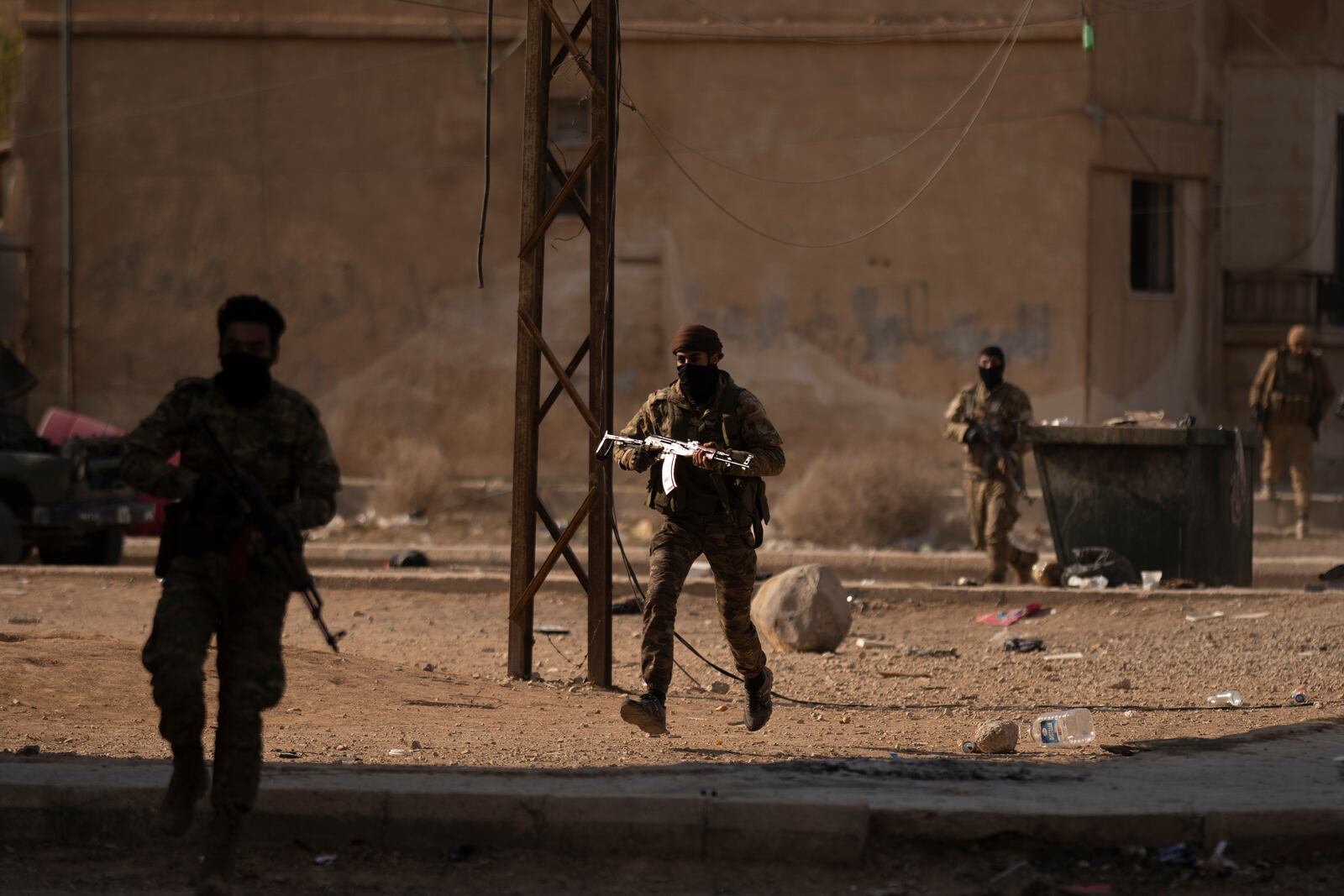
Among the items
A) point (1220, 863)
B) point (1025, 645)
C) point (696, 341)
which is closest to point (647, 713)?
point (696, 341)

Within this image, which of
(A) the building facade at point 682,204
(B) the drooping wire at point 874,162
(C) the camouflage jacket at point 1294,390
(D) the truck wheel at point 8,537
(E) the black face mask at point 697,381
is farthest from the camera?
(A) the building facade at point 682,204

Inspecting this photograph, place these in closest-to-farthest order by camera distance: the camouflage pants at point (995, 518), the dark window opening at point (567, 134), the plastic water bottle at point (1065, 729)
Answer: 1. the plastic water bottle at point (1065, 729)
2. the camouflage pants at point (995, 518)
3. the dark window opening at point (567, 134)

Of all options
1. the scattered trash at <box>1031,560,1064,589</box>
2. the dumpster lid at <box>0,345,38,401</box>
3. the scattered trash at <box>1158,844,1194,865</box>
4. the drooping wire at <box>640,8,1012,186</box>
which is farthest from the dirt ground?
the drooping wire at <box>640,8,1012,186</box>

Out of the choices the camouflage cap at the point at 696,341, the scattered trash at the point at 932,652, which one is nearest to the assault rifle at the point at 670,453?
the camouflage cap at the point at 696,341

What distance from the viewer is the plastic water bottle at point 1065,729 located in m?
7.29

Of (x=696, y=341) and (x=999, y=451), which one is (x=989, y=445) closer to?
(x=999, y=451)

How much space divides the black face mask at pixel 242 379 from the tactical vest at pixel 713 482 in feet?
7.72

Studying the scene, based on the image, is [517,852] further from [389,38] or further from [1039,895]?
[389,38]

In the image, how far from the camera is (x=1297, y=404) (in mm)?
16016

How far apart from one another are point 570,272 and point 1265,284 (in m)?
7.88

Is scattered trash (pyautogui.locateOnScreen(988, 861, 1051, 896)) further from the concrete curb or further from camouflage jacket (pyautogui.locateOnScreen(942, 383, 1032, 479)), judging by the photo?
camouflage jacket (pyautogui.locateOnScreen(942, 383, 1032, 479))

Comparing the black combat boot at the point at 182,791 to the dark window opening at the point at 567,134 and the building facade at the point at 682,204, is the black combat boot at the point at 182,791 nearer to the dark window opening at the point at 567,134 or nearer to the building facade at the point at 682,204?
the building facade at the point at 682,204

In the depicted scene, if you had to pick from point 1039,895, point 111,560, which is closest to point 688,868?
point 1039,895

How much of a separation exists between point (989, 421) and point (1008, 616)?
1.57 m
